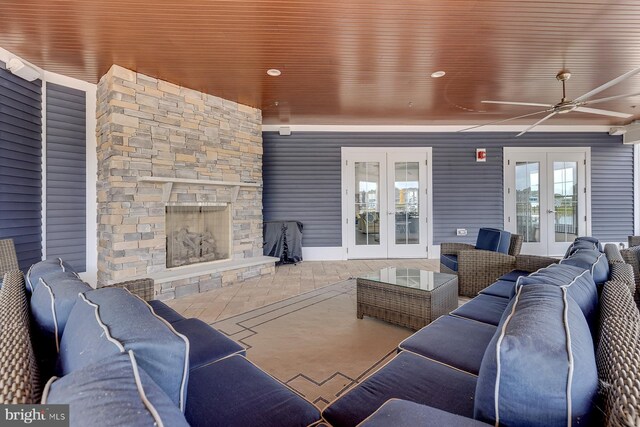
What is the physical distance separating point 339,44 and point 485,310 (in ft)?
8.89

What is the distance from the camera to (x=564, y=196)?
641cm

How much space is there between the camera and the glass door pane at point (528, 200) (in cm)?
640

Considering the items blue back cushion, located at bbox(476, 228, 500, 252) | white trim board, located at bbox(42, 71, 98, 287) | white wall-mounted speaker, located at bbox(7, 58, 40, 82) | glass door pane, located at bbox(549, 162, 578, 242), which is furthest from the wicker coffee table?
glass door pane, located at bbox(549, 162, 578, 242)

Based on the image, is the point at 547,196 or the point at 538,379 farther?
the point at 547,196

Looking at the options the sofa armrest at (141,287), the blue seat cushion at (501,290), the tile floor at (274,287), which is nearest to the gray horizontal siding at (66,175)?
the tile floor at (274,287)

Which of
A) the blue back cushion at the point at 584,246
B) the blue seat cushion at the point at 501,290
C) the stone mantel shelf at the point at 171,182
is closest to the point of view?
the blue seat cushion at the point at 501,290

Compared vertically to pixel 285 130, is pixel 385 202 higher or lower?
lower

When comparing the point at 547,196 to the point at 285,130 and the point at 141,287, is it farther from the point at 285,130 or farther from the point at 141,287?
the point at 141,287

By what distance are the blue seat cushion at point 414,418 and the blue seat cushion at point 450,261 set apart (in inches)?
122

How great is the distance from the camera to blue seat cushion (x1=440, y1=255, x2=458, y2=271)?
12.3 feet

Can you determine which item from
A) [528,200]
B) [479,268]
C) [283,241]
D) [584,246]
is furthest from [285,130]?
[528,200]

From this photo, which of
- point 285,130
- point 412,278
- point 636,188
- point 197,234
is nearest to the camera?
point 412,278

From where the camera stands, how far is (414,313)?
2568 mm

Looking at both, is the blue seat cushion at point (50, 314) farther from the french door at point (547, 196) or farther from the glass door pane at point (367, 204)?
the french door at point (547, 196)
